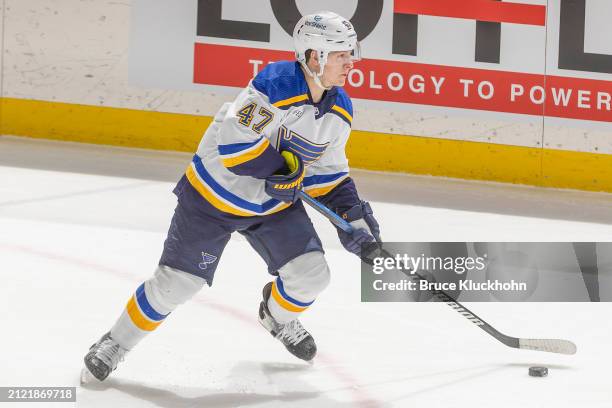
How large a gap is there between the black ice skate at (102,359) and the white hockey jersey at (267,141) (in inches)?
17.5

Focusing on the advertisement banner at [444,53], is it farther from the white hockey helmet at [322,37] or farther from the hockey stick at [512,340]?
the white hockey helmet at [322,37]

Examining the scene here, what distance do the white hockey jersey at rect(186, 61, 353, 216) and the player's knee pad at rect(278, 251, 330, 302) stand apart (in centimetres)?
15

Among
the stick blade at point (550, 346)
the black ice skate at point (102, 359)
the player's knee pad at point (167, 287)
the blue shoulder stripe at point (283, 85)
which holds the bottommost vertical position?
the stick blade at point (550, 346)

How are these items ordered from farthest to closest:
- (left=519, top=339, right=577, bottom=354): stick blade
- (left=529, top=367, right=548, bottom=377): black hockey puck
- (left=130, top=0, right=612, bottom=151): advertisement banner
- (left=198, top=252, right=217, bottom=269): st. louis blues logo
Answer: (left=130, top=0, right=612, bottom=151): advertisement banner → (left=519, top=339, right=577, bottom=354): stick blade → (left=529, top=367, right=548, bottom=377): black hockey puck → (left=198, top=252, right=217, bottom=269): st. louis blues logo

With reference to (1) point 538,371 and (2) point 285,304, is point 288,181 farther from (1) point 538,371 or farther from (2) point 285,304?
(1) point 538,371

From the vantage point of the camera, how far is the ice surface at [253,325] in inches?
118

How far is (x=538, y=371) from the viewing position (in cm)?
315

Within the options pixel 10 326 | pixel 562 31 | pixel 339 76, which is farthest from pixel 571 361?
pixel 562 31

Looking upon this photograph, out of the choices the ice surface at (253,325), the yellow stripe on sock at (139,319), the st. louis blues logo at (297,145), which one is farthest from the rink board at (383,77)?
the yellow stripe on sock at (139,319)

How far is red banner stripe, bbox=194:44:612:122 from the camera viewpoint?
618cm

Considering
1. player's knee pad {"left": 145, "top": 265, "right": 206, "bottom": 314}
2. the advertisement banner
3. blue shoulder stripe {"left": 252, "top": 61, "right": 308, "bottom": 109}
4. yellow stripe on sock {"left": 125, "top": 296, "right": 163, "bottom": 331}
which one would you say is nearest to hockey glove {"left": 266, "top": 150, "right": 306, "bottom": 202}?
blue shoulder stripe {"left": 252, "top": 61, "right": 308, "bottom": 109}

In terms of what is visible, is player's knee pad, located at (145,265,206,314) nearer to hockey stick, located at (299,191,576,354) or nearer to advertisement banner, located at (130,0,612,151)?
hockey stick, located at (299,191,576,354)

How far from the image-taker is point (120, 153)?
6.64m

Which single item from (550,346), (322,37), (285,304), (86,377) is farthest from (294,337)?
(322,37)
